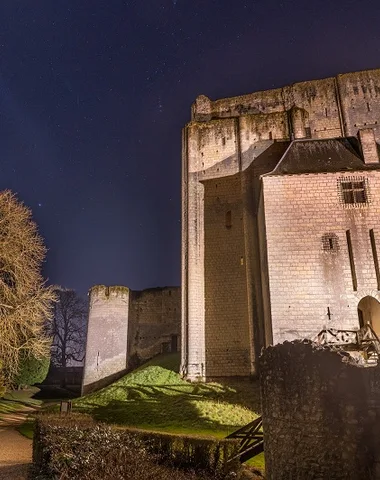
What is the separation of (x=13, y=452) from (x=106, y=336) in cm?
1695

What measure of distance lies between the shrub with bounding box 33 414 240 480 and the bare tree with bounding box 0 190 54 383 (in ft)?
20.1

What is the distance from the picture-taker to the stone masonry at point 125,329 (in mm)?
27703

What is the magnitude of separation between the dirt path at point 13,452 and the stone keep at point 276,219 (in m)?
9.25

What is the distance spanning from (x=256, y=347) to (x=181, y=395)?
4911 mm

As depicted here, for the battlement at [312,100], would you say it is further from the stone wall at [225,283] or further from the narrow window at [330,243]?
the narrow window at [330,243]

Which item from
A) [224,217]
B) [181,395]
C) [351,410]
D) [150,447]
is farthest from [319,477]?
[224,217]

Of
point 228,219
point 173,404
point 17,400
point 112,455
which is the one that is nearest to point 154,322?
point 17,400

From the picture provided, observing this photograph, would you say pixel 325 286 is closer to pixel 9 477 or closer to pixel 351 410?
pixel 351 410

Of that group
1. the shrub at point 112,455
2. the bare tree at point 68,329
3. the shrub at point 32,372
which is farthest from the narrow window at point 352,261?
the bare tree at point 68,329

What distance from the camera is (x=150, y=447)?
8.51 metres

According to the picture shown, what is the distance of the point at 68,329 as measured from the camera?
4062 centimetres

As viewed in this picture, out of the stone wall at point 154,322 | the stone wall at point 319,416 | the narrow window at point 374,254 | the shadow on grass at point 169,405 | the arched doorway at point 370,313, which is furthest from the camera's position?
the stone wall at point 154,322

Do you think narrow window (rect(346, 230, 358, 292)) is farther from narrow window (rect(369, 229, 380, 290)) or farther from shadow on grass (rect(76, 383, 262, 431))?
shadow on grass (rect(76, 383, 262, 431))

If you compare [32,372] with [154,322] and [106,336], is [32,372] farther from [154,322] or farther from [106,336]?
[154,322]
